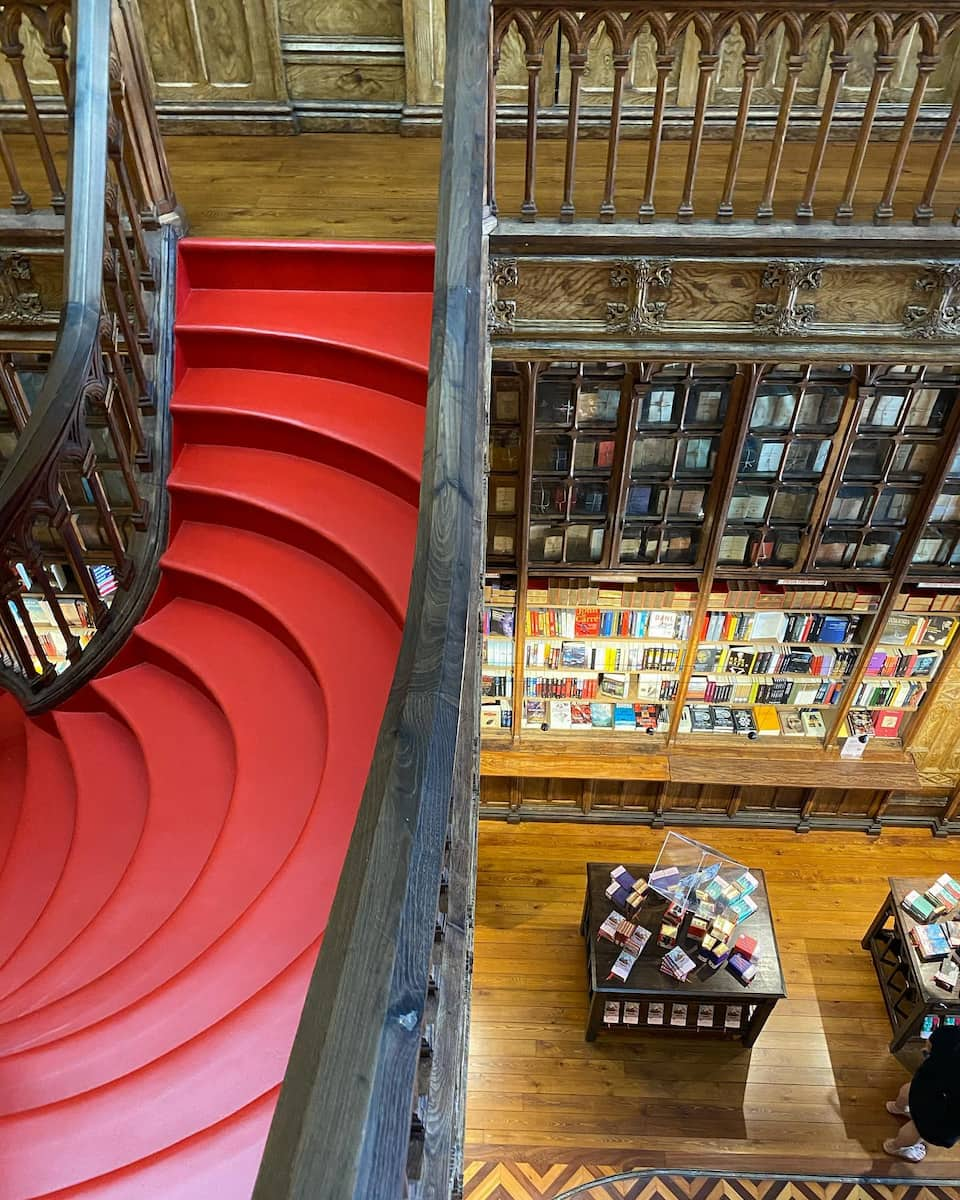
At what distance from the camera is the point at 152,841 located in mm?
2391

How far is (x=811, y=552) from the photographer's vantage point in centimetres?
462

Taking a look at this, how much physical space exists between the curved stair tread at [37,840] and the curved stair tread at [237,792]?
1.49ft

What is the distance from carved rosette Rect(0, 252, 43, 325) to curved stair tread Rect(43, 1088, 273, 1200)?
303 centimetres

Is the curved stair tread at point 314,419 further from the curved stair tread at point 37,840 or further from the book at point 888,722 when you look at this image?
the book at point 888,722

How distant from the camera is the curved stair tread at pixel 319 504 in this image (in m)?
2.64

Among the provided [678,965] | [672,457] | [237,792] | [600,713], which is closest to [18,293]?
[237,792]

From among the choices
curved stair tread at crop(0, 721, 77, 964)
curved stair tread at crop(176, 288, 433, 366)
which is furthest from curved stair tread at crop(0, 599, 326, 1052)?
curved stair tread at crop(176, 288, 433, 366)

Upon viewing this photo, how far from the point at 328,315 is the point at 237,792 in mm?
1755

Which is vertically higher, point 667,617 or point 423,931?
point 423,931

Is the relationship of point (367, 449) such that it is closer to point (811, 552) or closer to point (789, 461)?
point (789, 461)

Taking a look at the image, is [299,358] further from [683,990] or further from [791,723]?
[791,723]

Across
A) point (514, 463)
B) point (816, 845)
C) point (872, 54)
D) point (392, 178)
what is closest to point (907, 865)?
point (816, 845)

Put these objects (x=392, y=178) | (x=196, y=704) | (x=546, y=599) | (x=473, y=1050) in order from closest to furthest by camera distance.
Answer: (x=196, y=704) < (x=392, y=178) < (x=473, y=1050) < (x=546, y=599)

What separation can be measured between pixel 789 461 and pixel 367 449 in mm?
2469
